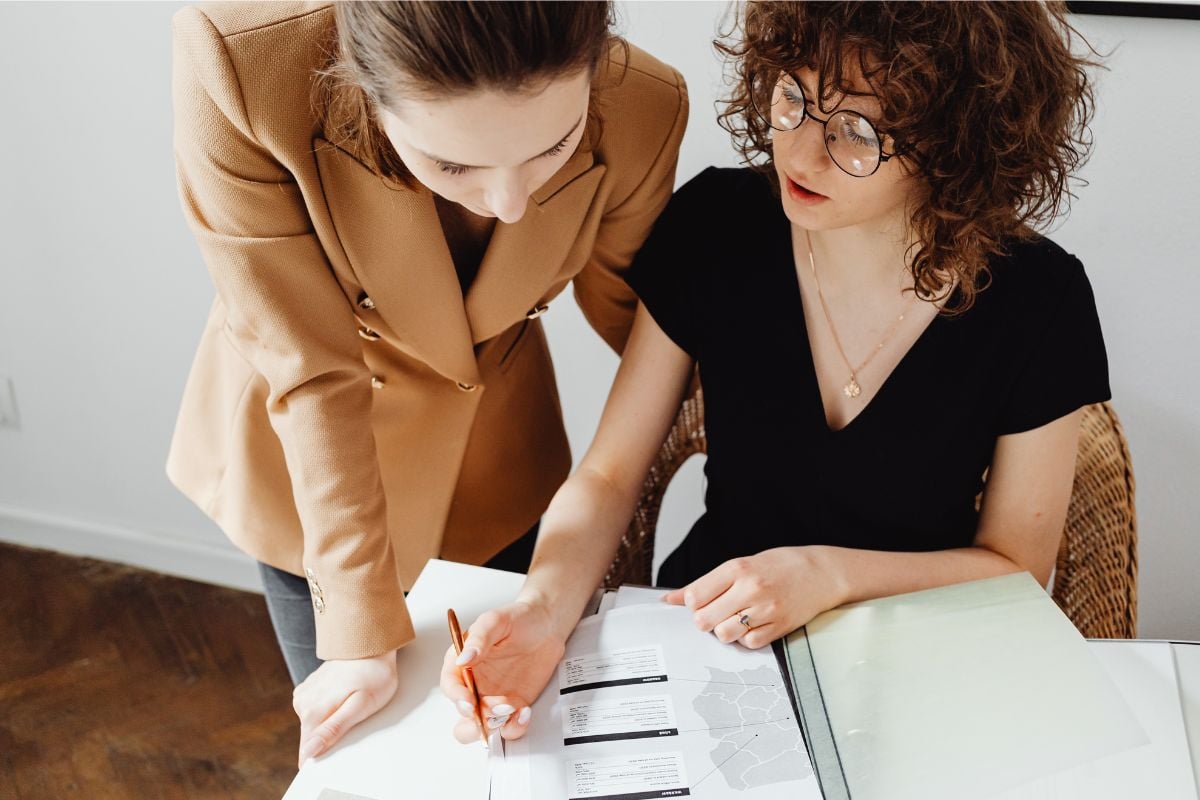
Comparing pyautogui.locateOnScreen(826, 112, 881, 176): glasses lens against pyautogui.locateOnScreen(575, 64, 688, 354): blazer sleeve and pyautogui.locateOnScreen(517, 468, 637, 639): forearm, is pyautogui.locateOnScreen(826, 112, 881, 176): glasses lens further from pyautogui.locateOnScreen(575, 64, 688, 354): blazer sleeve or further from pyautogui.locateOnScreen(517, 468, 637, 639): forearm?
pyautogui.locateOnScreen(517, 468, 637, 639): forearm

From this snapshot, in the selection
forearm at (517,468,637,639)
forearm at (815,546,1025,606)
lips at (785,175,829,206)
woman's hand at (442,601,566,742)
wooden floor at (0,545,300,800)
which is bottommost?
wooden floor at (0,545,300,800)

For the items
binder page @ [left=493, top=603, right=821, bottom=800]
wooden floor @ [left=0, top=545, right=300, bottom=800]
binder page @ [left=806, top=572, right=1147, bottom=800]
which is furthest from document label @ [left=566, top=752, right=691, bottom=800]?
wooden floor @ [left=0, top=545, right=300, bottom=800]

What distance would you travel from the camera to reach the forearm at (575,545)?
3.95 ft

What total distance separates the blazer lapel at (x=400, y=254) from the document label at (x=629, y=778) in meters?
0.57

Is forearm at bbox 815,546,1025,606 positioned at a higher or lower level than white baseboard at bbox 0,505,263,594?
higher

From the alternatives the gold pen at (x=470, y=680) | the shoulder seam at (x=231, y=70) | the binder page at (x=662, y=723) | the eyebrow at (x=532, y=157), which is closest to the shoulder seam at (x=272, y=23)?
the shoulder seam at (x=231, y=70)

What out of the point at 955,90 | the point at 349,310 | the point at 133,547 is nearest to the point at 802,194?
the point at 955,90

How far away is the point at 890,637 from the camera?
1.12 meters

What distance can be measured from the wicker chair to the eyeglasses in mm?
518

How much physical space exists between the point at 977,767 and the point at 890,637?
6.9 inches

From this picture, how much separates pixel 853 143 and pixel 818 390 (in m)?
0.36

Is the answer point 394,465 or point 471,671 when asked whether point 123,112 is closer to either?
point 394,465

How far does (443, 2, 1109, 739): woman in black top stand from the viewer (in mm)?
1107

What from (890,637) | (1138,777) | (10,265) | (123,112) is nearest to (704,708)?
(890,637)
